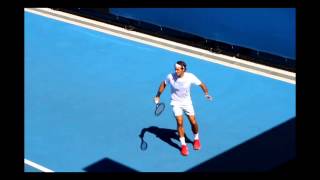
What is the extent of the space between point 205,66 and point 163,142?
3.37 m

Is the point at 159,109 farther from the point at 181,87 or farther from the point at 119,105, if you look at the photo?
the point at 119,105

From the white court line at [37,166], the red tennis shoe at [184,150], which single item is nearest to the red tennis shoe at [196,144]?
the red tennis shoe at [184,150]

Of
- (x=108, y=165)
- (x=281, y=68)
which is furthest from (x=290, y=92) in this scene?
(x=108, y=165)

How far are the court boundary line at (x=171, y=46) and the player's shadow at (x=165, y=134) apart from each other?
10.3 ft

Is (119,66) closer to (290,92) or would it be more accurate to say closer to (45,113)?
(45,113)

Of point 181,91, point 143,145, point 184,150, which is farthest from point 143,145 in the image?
point 181,91

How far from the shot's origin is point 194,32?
1762 centimetres

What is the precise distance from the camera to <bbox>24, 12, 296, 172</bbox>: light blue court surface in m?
13.6

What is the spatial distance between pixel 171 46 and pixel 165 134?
3.93 m

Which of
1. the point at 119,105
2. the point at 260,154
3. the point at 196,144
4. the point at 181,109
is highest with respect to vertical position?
the point at 181,109

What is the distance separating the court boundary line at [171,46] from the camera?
645 inches

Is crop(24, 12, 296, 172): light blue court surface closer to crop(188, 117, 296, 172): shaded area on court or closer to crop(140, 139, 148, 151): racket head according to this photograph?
crop(140, 139, 148, 151): racket head

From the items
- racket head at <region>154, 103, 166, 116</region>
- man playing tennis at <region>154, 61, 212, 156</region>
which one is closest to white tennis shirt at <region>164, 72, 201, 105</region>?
man playing tennis at <region>154, 61, 212, 156</region>

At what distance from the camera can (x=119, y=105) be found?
15.4 metres
